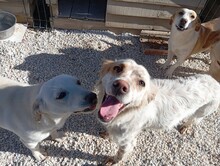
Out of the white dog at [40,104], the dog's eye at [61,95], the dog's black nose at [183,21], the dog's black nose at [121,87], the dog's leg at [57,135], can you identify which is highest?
the dog's black nose at [121,87]

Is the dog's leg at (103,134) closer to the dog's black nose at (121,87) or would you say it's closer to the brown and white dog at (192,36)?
the dog's black nose at (121,87)

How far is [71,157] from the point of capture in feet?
13.2

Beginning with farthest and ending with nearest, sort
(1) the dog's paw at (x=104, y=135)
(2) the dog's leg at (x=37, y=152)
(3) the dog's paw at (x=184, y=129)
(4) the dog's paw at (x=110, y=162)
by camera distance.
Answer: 1. (3) the dog's paw at (x=184, y=129)
2. (1) the dog's paw at (x=104, y=135)
3. (4) the dog's paw at (x=110, y=162)
4. (2) the dog's leg at (x=37, y=152)

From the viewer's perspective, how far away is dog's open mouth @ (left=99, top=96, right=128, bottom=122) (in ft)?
9.51

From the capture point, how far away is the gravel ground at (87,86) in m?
4.07

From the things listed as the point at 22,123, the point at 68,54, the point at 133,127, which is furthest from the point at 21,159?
the point at 68,54

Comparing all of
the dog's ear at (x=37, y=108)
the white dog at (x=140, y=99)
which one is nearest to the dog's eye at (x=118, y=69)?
the white dog at (x=140, y=99)

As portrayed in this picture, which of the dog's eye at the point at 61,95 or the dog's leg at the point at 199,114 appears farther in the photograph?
the dog's leg at the point at 199,114

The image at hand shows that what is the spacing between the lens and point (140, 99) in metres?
2.85

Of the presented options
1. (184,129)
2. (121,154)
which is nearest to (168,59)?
(184,129)

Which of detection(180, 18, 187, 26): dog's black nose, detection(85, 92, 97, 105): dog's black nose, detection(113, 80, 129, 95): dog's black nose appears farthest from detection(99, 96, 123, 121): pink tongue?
detection(180, 18, 187, 26): dog's black nose

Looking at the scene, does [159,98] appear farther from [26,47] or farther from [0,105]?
[26,47]

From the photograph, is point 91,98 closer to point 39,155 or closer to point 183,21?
point 39,155

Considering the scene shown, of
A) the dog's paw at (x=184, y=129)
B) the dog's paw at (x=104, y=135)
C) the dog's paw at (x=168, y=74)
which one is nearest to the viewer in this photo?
the dog's paw at (x=104, y=135)
